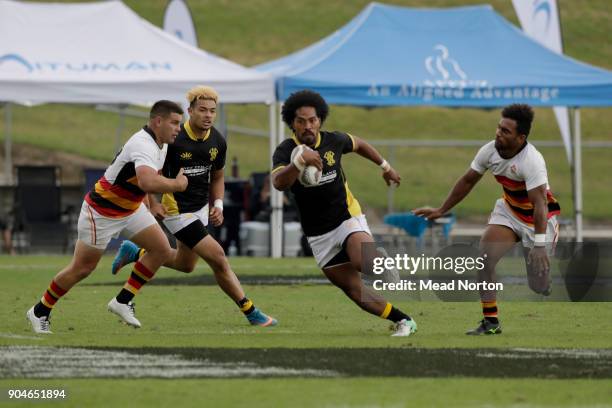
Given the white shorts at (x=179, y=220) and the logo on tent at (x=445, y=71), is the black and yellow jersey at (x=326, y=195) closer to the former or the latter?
the white shorts at (x=179, y=220)

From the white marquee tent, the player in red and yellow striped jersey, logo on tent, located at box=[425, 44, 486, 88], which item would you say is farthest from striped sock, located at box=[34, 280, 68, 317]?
logo on tent, located at box=[425, 44, 486, 88]

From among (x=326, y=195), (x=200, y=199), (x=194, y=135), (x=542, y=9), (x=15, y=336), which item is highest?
(x=542, y=9)

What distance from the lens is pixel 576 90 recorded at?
74.2ft

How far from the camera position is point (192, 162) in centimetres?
1219

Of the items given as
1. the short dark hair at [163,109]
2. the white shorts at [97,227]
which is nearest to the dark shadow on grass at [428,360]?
the white shorts at [97,227]

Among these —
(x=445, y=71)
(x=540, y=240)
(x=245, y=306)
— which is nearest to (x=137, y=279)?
(x=245, y=306)

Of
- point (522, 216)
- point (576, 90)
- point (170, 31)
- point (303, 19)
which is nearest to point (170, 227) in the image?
point (522, 216)

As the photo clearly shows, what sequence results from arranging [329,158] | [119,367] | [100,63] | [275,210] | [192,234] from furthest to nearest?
[275,210], [100,63], [192,234], [329,158], [119,367]

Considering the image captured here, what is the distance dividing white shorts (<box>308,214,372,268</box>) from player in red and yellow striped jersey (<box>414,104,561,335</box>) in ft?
2.01

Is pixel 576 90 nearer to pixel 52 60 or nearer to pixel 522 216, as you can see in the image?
pixel 52 60

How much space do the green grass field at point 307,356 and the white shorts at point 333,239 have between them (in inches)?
25.3

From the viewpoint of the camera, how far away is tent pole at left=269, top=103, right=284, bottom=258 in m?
22.6

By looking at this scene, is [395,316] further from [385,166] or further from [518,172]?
[518,172]

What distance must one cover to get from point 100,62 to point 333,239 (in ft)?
40.5
